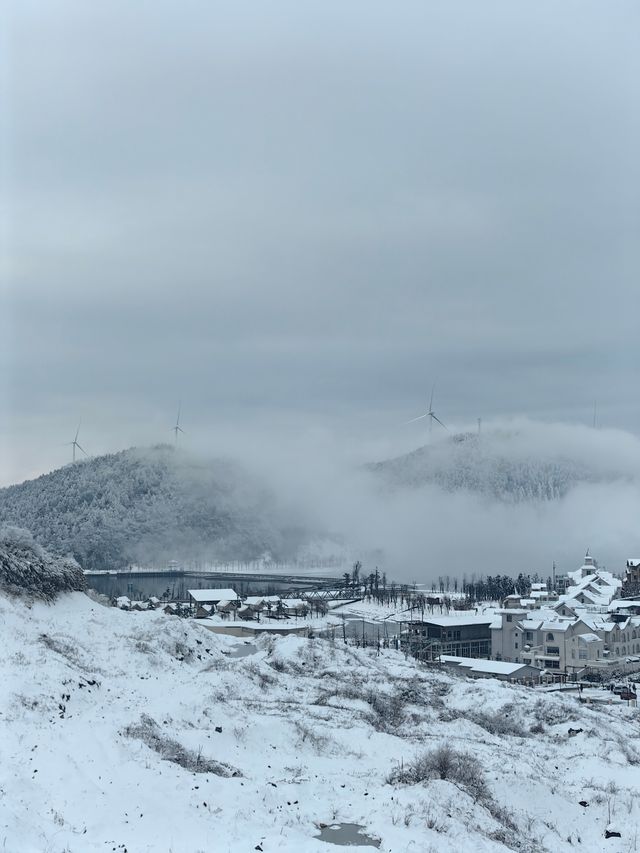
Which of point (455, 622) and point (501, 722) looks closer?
point (501, 722)

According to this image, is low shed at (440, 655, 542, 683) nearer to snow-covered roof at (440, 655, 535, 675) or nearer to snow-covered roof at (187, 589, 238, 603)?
snow-covered roof at (440, 655, 535, 675)

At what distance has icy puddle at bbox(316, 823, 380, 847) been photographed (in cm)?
2161

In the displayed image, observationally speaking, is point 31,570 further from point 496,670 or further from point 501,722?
point 496,670

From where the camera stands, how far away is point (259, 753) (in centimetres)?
3069

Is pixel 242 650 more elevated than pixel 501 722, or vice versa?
pixel 242 650

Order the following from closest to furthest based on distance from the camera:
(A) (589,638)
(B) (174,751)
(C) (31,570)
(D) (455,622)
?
(B) (174,751) → (C) (31,570) → (A) (589,638) → (D) (455,622)

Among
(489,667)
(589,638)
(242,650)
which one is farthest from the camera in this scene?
(589,638)

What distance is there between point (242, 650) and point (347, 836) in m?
40.8

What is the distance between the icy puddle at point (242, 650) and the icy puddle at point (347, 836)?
1347 inches

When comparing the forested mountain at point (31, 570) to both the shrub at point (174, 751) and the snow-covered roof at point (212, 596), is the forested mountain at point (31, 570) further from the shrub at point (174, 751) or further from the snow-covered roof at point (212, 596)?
the snow-covered roof at point (212, 596)

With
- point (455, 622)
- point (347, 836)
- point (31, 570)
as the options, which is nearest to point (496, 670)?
point (455, 622)

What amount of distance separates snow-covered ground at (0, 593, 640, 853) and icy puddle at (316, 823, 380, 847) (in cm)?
32

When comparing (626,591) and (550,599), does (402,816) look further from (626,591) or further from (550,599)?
(626,591)

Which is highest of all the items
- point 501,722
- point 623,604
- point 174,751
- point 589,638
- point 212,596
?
point 174,751
